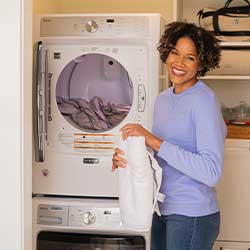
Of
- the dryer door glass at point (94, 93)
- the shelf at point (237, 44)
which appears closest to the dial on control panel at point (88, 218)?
the dryer door glass at point (94, 93)

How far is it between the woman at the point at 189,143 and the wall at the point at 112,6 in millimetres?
1546

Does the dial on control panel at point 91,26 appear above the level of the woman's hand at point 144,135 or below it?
above

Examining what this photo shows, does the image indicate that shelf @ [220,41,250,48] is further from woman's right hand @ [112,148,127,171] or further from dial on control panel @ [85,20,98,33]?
woman's right hand @ [112,148,127,171]

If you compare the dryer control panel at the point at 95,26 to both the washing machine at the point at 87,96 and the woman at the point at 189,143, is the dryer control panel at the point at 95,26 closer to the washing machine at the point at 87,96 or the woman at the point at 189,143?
the washing machine at the point at 87,96

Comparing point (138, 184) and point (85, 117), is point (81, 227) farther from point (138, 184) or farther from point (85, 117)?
point (138, 184)

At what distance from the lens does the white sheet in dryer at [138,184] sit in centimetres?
191

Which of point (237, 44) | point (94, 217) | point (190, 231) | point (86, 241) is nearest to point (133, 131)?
point (190, 231)

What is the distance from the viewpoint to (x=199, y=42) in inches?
76.6

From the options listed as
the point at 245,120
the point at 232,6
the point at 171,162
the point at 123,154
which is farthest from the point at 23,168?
the point at 232,6

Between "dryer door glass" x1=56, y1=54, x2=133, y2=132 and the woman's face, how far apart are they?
0.65m

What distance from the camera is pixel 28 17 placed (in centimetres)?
181

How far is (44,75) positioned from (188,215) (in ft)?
3.58

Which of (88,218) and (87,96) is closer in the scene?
(88,218)
